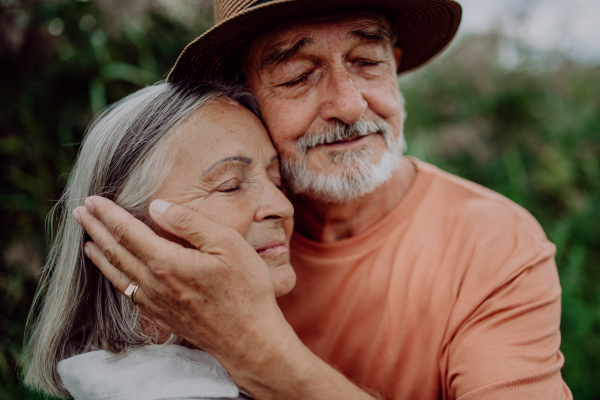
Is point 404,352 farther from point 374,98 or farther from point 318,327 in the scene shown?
point 374,98

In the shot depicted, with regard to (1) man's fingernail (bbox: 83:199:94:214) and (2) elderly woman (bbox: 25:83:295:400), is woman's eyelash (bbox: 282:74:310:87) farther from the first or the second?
(1) man's fingernail (bbox: 83:199:94:214)

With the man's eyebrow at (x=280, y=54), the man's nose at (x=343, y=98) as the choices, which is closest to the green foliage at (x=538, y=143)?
the man's nose at (x=343, y=98)

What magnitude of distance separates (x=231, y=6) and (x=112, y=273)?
121cm

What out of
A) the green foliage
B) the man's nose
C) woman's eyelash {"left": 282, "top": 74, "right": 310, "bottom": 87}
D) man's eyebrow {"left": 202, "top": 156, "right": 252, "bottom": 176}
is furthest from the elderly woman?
the green foliage

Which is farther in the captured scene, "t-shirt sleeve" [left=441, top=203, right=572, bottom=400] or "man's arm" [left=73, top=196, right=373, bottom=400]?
"t-shirt sleeve" [left=441, top=203, right=572, bottom=400]

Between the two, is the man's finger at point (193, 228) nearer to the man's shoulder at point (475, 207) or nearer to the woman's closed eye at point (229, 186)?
the woman's closed eye at point (229, 186)

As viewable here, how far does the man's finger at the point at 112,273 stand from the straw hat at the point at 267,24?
2.82 feet

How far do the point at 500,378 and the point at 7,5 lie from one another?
4294mm

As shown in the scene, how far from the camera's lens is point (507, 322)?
1636 millimetres

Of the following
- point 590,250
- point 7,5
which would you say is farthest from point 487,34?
point 7,5

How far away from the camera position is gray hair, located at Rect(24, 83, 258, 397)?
1.61m

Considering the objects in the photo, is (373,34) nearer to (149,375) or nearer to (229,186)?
(229,186)

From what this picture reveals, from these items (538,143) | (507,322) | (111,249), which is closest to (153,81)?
(111,249)

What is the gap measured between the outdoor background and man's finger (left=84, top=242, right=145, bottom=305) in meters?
1.40
